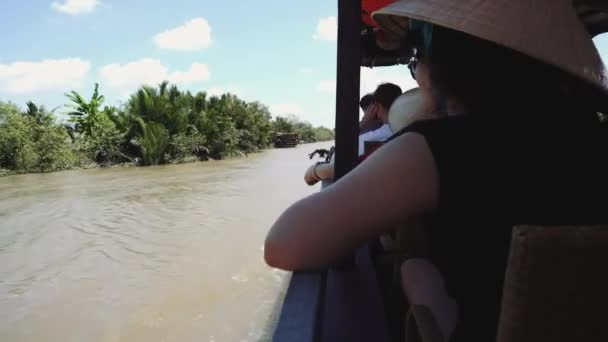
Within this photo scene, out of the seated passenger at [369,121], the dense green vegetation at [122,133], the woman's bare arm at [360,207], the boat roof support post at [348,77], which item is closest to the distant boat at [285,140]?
the dense green vegetation at [122,133]

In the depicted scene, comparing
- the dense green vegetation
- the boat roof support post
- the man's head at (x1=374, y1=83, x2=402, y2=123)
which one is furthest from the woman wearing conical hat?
the dense green vegetation

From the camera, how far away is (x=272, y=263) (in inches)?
28.0

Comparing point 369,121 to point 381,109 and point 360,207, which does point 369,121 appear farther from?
point 360,207

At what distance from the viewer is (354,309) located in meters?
1.10

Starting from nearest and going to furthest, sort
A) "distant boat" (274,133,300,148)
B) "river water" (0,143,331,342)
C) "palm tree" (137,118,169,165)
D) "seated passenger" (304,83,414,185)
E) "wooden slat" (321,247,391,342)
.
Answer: "wooden slat" (321,247,391,342) < "seated passenger" (304,83,414,185) < "river water" (0,143,331,342) < "palm tree" (137,118,169,165) < "distant boat" (274,133,300,148)

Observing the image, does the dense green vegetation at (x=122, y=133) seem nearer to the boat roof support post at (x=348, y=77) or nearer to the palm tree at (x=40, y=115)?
the palm tree at (x=40, y=115)

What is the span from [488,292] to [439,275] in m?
0.25

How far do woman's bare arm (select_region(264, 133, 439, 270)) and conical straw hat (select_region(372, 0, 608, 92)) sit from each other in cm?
23

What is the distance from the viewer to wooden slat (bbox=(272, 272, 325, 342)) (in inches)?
33.8

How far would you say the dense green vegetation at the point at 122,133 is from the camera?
14.6 m

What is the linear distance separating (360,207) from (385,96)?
2.52 m

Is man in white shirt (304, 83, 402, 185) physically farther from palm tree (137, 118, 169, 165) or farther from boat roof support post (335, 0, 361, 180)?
palm tree (137, 118, 169, 165)

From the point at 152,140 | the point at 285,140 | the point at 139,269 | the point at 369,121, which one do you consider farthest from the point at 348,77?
the point at 285,140

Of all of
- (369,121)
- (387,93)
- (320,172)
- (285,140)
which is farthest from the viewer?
(285,140)
